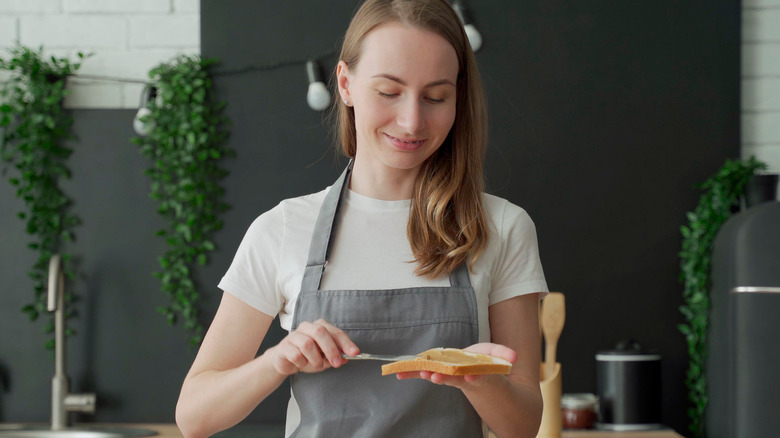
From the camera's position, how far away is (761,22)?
2559 mm

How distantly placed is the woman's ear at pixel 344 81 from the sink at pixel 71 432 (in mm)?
1387

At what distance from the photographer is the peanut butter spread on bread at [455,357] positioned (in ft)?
3.53

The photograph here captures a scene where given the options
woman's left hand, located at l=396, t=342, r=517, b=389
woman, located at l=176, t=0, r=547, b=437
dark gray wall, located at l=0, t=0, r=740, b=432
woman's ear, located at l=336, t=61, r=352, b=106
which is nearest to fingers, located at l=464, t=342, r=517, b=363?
woman's left hand, located at l=396, t=342, r=517, b=389

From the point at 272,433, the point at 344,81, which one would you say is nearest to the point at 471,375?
the point at 344,81

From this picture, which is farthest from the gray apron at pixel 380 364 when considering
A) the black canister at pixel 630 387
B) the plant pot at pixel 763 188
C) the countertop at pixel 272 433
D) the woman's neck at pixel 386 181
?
the plant pot at pixel 763 188

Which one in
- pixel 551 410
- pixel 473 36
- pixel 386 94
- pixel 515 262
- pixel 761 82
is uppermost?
pixel 473 36

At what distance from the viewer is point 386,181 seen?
1.38 metres

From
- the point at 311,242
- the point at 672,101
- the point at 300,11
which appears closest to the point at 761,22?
the point at 672,101

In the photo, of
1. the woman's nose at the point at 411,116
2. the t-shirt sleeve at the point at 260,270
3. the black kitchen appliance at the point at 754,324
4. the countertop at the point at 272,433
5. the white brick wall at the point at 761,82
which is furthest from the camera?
the white brick wall at the point at 761,82

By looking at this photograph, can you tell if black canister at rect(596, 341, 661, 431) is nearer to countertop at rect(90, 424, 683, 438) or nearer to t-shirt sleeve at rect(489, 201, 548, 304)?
countertop at rect(90, 424, 683, 438)

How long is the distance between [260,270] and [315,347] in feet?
0.94

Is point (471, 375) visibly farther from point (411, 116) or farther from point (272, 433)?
point (272, 433)

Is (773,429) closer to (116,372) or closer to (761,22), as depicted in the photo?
(761,22)

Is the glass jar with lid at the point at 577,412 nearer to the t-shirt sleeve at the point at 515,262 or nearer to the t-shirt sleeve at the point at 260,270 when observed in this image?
the t-shirt sleeve at the point at 515,262
